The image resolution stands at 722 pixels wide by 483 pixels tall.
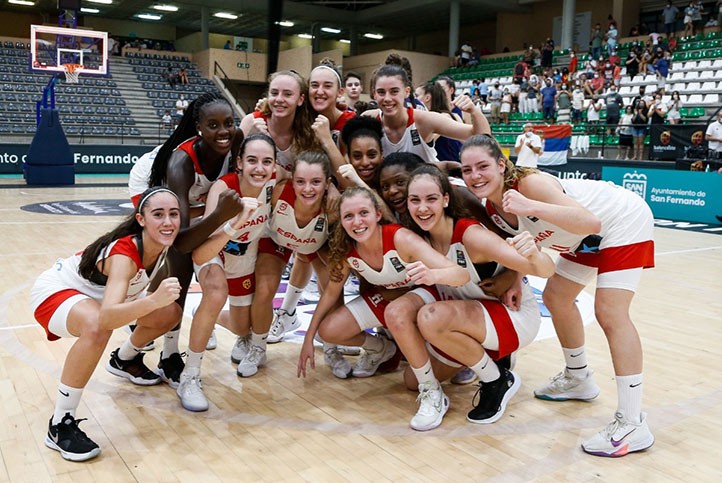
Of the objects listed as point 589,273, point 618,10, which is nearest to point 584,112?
point 618,10

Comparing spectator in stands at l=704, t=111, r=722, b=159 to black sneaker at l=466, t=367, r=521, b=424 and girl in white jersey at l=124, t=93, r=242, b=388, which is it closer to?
black sneaker at l=466, t=367, r=521, b=424

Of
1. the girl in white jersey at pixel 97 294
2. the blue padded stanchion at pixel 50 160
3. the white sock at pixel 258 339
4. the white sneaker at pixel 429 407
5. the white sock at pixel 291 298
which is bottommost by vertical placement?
the white sneaker at pixel 429 407

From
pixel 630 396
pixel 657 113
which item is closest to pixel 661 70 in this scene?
pixel 657 113

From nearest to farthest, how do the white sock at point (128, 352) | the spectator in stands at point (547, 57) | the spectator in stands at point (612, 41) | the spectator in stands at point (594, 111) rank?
the white sock at point (128, 352) → the spectator in stands at point (594, 111) → the spectator in stands at point (612, 41) → the spectator in stands at point (547, 57)

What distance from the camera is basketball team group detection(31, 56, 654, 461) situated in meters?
2.95

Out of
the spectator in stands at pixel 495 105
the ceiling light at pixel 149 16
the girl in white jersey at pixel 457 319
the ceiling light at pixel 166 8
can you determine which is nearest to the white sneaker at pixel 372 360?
the girl in white jersey at pixel 457 319

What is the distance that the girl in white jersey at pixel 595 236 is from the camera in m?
2.89

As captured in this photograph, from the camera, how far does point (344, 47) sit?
123 ft

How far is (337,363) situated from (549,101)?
15472mm

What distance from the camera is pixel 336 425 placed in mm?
3197

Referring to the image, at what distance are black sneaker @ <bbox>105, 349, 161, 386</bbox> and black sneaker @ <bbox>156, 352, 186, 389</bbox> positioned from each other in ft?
0.14

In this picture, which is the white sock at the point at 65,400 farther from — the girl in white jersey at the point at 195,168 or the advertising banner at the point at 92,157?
the advertising banner at the point at 92,157

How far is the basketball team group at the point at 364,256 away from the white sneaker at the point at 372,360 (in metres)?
0.01

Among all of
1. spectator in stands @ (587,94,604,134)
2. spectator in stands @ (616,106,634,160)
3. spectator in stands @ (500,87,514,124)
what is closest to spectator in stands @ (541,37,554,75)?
spectator in stands @ (500,87,514,124)
